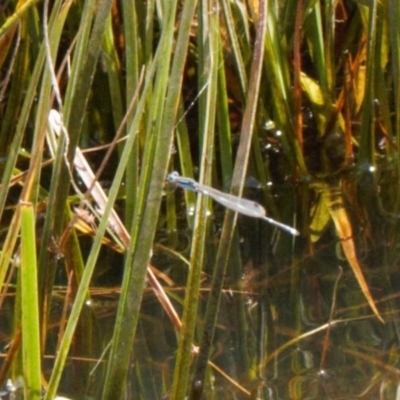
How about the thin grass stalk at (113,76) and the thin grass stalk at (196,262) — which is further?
the thin grass stalk at (113,76)

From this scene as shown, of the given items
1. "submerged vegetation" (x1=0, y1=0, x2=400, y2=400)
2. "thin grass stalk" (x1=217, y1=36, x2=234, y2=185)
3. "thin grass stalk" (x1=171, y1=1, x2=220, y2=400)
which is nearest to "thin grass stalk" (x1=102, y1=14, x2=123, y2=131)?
"submerged vegetation" (x1=0, y1=0, x2=400, y2=400)

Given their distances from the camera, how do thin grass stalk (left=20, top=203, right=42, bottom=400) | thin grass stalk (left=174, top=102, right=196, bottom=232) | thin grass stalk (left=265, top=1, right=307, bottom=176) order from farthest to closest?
thin grass stalk (left=265, top=1, right=307, bottom=176) → thin grass stalk (left=174, top=102, right=196, bottom=232) → thin grass stalk (left=20, top=203, right=42, bottom=400)

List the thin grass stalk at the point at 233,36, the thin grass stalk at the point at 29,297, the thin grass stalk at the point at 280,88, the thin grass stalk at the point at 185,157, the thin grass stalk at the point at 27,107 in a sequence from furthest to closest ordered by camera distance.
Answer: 1. the thin grass stalk at the point at 280,88
2. the thin grass stalk at the point at 185,157
3. the thin grass stalk at the point at 233,36
4. the thin grass stalk at the point at 27,107
5. the thin grass stalk at the point at 29,297

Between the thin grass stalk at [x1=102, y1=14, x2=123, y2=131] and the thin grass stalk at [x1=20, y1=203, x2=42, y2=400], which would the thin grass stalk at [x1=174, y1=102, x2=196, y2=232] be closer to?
the thin grass stalk at [x1=102, y1=14, x2=123, y2=131]

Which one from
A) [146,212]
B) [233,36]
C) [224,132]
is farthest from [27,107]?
[224,132]

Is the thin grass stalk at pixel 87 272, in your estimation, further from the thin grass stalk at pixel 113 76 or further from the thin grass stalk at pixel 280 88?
the thin grass stalk at pixel 280 88

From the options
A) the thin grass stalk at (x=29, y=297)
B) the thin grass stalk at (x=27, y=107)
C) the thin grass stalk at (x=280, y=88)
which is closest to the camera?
the thin grass stalk at (x=29, y=297)

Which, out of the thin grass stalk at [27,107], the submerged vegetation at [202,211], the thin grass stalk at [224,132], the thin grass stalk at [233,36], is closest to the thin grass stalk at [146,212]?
the submerged vegetation at [202,211]
